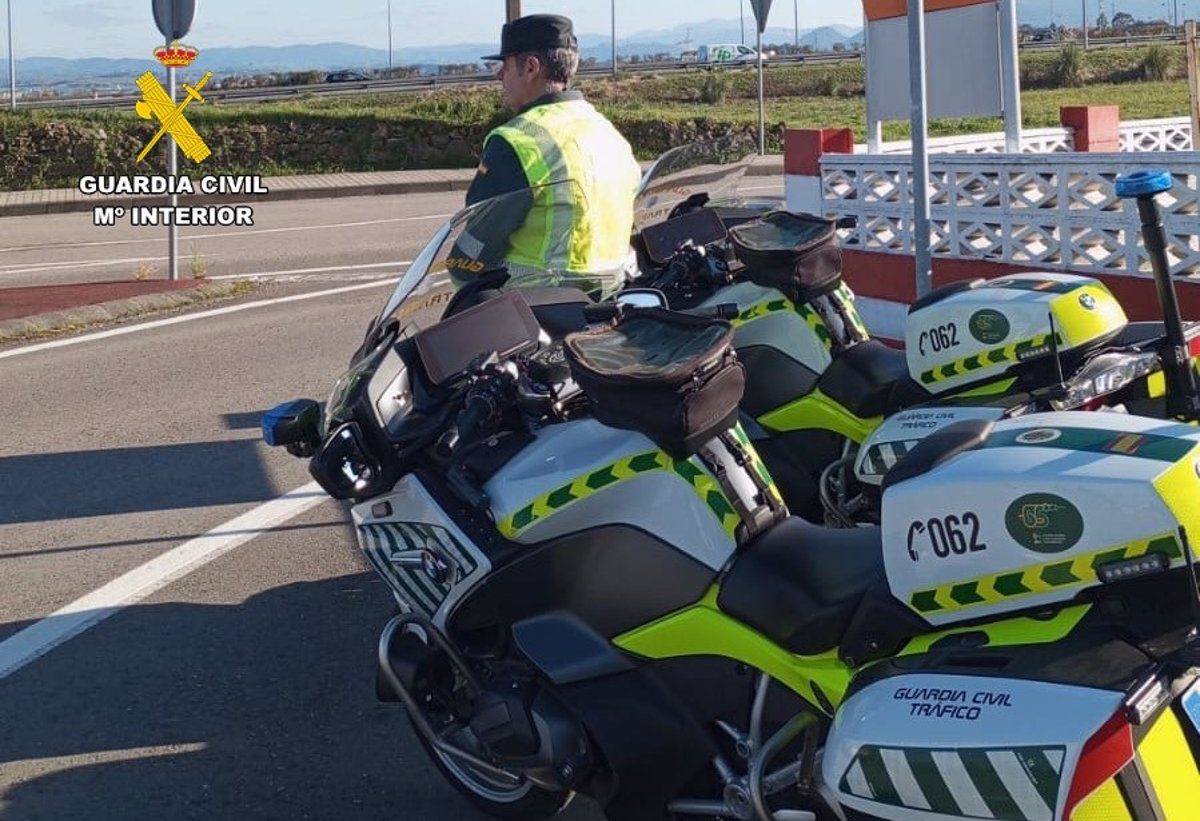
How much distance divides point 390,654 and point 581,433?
737mm

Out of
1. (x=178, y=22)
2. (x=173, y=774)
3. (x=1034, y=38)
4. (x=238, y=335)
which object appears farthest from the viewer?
(x=1034, y=38)

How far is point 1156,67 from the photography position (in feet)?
146

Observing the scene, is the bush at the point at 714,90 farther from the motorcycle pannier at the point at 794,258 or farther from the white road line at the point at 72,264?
the motorcycle pannier at the point at 794,258

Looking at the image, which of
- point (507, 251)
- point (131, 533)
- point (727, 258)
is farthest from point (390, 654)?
point (131, 533)

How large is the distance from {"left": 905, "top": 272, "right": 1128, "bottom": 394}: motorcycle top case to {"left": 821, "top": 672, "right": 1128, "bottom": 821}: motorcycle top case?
2194 mm

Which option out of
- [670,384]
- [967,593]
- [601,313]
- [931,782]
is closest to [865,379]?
[601,313]

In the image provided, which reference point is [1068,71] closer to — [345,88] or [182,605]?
[345,88]

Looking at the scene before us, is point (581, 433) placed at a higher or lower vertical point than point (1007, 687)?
higher

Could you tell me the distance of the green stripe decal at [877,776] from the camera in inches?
107

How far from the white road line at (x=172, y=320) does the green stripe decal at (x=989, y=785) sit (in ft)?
31.7

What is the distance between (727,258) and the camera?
5.77m

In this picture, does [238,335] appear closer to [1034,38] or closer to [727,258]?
[727,258]

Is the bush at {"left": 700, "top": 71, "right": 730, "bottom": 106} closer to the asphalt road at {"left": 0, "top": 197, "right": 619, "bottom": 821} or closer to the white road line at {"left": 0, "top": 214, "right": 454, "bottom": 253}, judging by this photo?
the white road line at {"left": 0, "top": 214, "right": 454, "bottom": 253}

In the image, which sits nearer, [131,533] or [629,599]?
[629,599]
